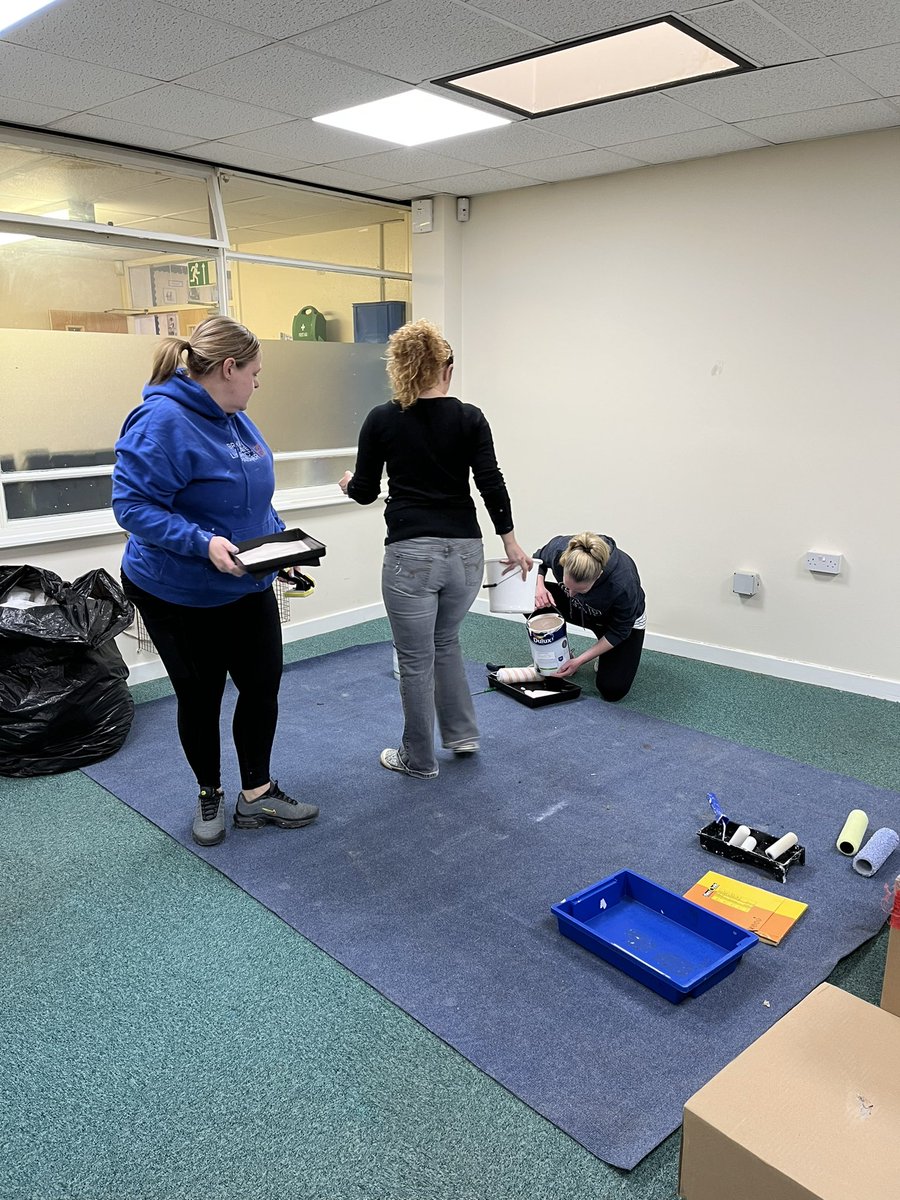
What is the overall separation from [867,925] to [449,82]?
8.91 feet

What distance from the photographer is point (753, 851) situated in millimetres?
2455

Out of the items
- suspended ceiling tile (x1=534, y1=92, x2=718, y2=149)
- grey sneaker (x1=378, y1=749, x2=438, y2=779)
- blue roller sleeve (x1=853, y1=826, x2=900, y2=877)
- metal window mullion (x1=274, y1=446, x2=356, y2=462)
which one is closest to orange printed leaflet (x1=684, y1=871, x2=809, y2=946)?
blue roller sleeve (x1=853, y1=826, x2=900, y2=877)

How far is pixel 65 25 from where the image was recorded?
2299 millimetres

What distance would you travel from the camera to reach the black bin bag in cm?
294

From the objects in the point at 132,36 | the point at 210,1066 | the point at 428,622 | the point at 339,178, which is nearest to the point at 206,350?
the point at 132,36

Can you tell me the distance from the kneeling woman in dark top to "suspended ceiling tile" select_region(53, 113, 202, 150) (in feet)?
7.27

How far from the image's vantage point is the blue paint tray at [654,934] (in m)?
1.97

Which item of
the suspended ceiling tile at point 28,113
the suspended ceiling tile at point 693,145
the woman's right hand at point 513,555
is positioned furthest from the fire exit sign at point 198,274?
the woman's right hand at point 513,555

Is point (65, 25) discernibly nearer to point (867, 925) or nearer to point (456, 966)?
point (456, 966)

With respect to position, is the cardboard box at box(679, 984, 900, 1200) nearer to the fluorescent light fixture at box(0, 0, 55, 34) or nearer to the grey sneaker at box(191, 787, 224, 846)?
the grey sneaker at box(191, 787, 224, 846)

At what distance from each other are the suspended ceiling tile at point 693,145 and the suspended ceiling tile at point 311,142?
40.2 inches

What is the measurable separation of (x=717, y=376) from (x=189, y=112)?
2.41 m

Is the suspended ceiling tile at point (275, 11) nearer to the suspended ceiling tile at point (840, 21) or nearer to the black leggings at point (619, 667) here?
the suspended ceiling tile at point (840, 21)

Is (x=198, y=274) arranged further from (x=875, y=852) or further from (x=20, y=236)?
(x=875, y=852)
